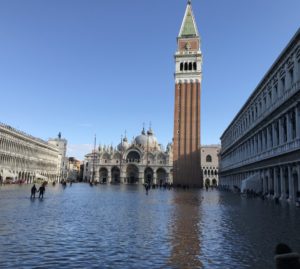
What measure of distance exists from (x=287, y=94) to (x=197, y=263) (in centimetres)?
2196

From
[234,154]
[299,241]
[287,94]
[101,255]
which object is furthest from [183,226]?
[234,154]

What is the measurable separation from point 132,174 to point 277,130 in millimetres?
88510

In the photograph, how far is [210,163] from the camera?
4230 inches

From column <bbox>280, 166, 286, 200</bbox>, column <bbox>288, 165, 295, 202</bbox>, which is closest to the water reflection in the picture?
column <bbox>288, 165, 295, 202</bbox>

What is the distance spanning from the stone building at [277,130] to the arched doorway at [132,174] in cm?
7391

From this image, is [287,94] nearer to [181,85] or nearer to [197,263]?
[197,263]

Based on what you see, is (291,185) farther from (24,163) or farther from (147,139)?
(147,139)

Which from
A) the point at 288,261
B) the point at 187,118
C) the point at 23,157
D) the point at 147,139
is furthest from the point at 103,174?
the point at 288,261

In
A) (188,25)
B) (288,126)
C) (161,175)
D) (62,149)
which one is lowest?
(161,175)

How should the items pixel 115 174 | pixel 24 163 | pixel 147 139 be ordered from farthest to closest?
pixel 147 139 → pixel 115 174 → pixel 24 163

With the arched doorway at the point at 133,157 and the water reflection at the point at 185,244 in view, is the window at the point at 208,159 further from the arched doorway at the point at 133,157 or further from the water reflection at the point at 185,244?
the water reflection at the point at 185,244

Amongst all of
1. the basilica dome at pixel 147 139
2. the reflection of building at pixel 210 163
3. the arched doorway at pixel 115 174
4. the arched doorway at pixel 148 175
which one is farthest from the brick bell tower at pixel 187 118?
the arched doorway at pixel 115 174

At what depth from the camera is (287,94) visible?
26578mm

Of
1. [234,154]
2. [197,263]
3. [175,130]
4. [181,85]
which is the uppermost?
[181,85]
